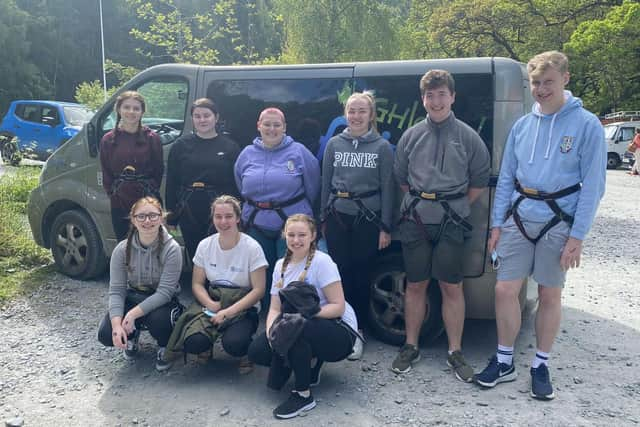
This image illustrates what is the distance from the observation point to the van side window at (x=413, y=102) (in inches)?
150

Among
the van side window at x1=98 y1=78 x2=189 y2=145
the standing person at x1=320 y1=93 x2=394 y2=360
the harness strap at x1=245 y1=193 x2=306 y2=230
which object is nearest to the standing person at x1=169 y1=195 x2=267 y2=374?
the harness strap at x1=245 y1=193 x2=306 y2=230

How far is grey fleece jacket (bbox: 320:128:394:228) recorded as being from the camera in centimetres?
391

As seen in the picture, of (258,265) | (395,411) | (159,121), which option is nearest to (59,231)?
(159,121)

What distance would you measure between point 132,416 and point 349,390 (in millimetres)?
1347

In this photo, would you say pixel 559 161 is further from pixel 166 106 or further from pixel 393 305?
pixel 166 106

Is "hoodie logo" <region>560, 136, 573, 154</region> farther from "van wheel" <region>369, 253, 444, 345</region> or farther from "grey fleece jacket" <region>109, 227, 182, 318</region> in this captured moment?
"grey fleece jacket" <region>109, 227, 182, 318</region>

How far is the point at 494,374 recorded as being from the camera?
365 centimetres

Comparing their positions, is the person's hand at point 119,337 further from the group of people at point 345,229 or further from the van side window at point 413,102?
the van side window at point 413,102

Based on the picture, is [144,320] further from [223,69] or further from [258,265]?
[223,69]

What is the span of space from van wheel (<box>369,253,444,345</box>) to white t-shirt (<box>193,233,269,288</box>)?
96 cm

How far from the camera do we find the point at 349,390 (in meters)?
3.62

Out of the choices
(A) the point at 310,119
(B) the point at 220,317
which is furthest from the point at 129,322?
(A) the point at 310,119

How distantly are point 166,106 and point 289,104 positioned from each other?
1.26 m

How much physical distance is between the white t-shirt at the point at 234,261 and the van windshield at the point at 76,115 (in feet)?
41.3
